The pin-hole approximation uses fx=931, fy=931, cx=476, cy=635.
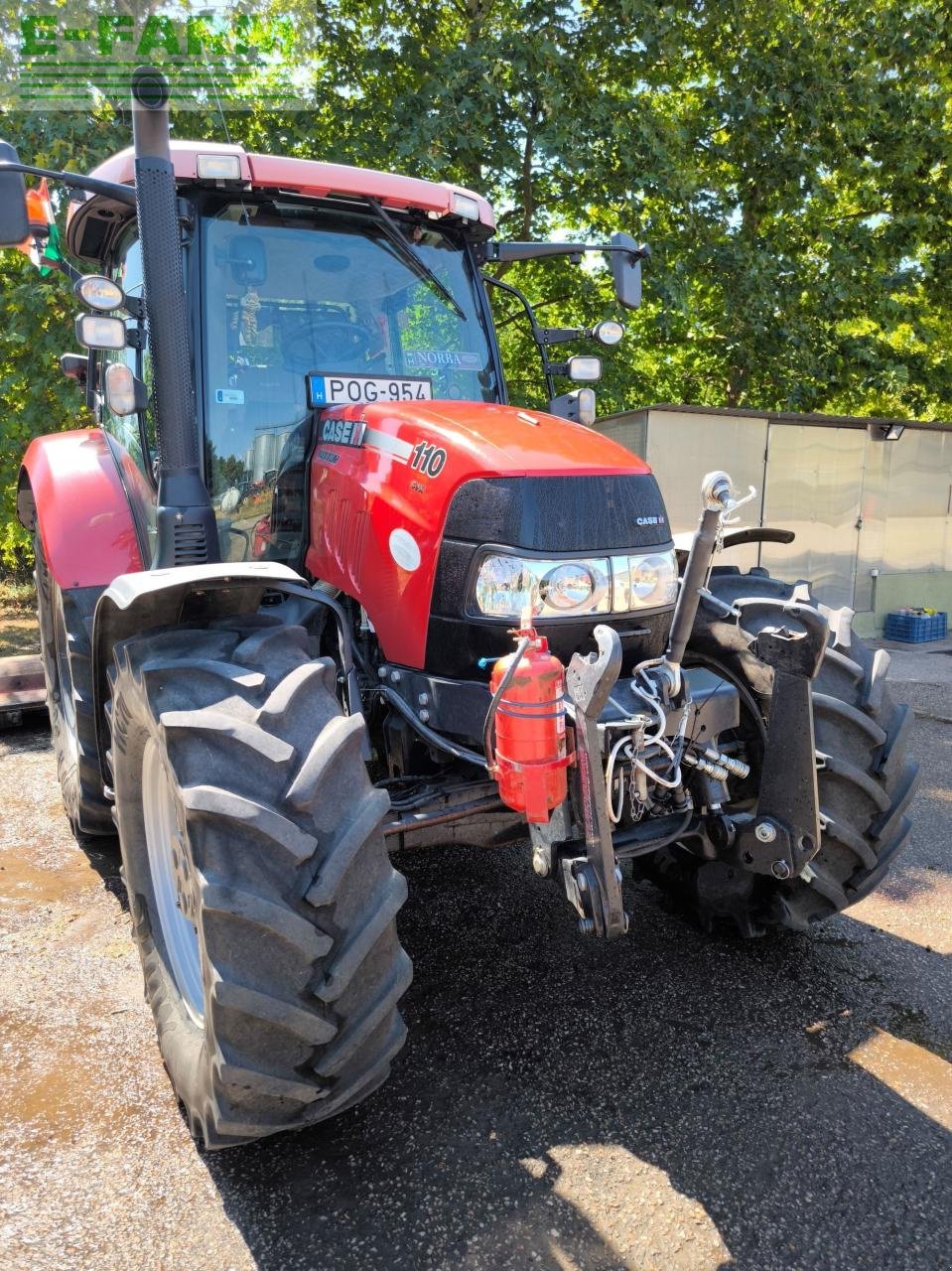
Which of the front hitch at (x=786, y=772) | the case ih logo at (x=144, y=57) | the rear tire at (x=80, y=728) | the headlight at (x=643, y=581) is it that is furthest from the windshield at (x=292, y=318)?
the case ih logo at (x=144, y=57)

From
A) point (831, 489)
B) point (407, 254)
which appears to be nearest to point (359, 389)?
point (407, 254)

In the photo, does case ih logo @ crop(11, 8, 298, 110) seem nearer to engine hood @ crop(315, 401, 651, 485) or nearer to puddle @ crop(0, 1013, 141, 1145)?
engine hood @ crop(315, 401, 651, 485)

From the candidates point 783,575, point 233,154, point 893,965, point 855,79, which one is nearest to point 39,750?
point 233,154

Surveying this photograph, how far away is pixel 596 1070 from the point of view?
2.51 meters

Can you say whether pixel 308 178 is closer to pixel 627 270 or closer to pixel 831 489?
pixel 627 270

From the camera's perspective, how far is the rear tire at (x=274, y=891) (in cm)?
185

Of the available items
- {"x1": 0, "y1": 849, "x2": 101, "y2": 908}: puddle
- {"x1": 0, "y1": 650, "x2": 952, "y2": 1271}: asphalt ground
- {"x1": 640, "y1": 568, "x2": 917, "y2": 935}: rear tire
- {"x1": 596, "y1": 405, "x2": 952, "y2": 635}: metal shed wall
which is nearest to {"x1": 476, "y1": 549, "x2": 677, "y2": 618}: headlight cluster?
{"x1": 640, "y1": 568, "x2": 917, "y2": 935}: rear tire

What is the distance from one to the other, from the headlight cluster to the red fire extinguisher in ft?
0.81

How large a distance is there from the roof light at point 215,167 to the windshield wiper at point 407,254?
0.45 meters

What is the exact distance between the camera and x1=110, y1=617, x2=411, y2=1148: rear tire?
6.08 feet

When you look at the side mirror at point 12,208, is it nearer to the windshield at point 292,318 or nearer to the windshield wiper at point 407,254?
the windshield at point 292,318

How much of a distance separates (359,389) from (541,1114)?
2.17 metres

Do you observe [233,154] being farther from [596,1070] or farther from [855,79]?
[855,79]

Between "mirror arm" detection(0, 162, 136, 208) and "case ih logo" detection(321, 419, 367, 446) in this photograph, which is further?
"case ih logo" detection(321, 419, 367, 446)
